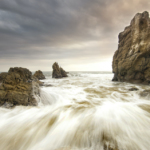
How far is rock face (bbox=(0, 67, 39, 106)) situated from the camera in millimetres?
3717

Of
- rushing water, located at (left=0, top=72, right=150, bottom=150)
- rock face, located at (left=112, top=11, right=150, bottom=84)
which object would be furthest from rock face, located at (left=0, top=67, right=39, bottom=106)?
rock face, located at (left=112, top=11, right=150, bottom=84)

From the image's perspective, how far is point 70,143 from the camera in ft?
6.40

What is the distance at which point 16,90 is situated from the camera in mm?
3951

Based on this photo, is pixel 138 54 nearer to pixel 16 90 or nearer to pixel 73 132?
pixel 73 132

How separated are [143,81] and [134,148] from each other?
13.0 meters

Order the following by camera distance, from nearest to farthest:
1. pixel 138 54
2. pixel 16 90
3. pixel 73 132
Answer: pixel 73 132 < pixel 16 90 < pixel 138 54

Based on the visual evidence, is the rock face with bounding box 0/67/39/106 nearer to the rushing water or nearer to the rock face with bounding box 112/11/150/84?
the rushing water

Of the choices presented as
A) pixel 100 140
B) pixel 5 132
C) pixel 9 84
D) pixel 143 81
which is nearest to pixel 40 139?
pixel 5 132

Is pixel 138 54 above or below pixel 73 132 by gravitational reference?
above

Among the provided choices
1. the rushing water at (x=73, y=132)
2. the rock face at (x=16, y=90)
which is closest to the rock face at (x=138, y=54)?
the rushing water at (x=73, y=132)

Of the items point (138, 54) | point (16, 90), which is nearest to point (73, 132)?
point (16, 90)

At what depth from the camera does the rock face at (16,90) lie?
3717 millimetres

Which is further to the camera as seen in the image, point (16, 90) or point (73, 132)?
point (16, 90)

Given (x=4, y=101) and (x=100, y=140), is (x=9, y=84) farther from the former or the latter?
(x=100, y=140)
